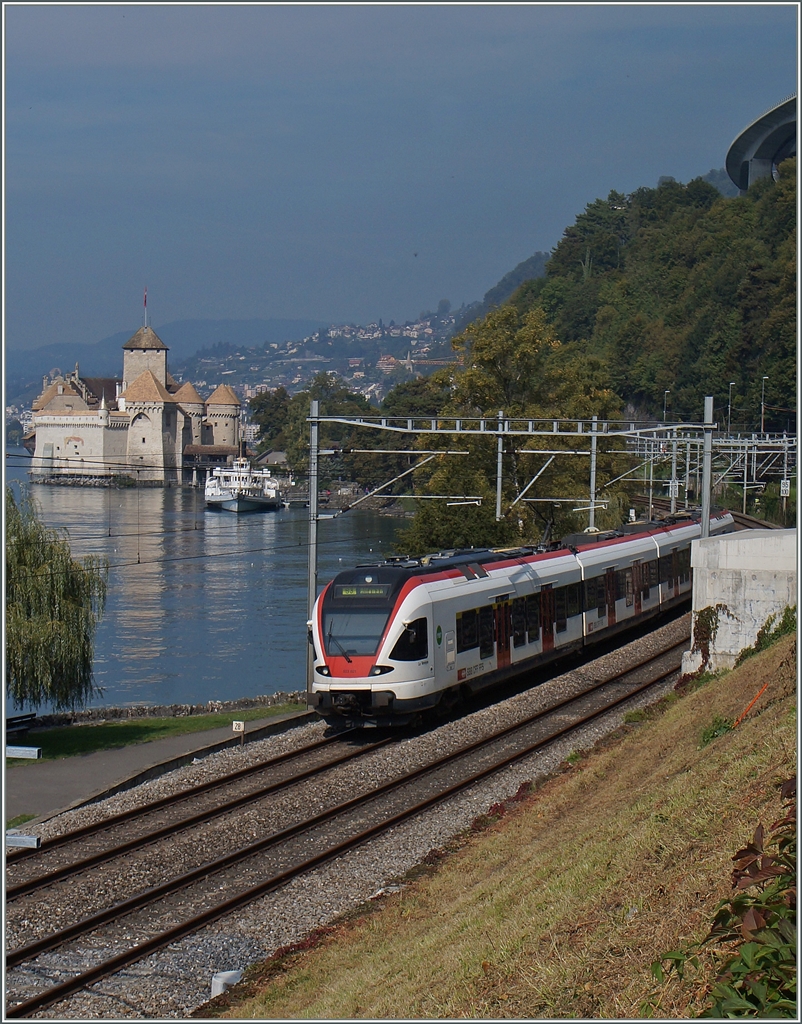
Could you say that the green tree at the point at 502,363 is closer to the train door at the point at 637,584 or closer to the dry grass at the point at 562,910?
the train door at the point at 637,584

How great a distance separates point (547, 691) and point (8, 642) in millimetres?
11206

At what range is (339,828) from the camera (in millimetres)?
13305

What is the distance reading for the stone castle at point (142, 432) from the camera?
15000 cm

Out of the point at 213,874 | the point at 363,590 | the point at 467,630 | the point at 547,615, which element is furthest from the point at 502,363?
the point at 213,874

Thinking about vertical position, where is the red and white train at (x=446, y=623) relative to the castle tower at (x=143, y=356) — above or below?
below

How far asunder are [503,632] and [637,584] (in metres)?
7.79

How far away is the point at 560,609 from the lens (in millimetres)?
22484

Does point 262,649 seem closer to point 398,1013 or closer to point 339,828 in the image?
point 339,828

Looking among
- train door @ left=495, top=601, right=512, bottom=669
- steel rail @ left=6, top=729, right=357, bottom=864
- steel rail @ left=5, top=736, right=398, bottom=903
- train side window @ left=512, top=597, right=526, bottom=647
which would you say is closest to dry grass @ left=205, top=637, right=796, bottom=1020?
steel rail @ left=5, top=736, right=398, bottom=903

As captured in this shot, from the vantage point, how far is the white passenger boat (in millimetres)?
112562

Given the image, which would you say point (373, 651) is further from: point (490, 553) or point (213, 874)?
point (213, 874)

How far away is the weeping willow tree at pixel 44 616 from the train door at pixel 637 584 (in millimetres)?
12413

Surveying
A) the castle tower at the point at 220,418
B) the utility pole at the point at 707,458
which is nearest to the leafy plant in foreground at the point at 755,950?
the utility pole at the point at 707,458

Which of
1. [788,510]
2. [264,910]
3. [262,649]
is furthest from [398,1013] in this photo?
[788,510]
